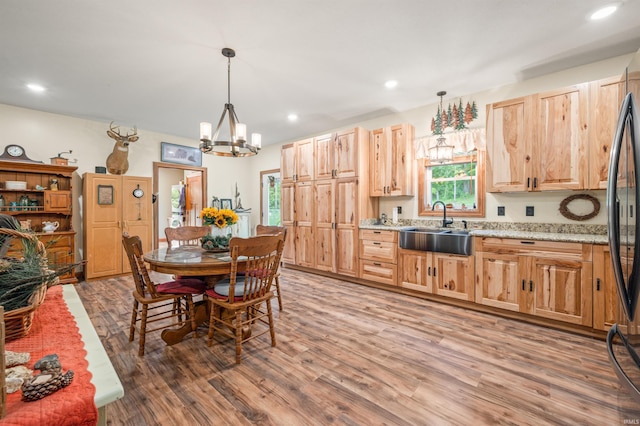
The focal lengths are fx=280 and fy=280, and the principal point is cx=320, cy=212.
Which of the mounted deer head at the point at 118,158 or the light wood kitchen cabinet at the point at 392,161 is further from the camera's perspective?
the mounted deer head at the point at 118,158

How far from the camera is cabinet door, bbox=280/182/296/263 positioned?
511 centimetres

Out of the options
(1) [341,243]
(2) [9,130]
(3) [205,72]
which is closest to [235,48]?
(3) [205,72]

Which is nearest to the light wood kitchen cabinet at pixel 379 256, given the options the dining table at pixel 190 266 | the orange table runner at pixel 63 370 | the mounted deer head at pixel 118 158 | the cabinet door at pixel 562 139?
the cabinet door at pixel 562 139

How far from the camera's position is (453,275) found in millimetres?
3297

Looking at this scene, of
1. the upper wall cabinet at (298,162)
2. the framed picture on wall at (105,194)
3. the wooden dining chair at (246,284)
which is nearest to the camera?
the wooden dining chair at (246,284)

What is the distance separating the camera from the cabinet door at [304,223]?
482 centimetres

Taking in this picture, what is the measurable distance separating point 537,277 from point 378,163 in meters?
2.42

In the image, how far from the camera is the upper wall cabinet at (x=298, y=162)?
485 cm

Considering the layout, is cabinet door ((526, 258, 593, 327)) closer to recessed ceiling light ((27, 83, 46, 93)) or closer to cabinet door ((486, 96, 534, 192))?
cabinet door ((486, 96, 534, 192))

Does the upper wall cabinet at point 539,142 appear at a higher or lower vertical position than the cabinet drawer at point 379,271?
higher

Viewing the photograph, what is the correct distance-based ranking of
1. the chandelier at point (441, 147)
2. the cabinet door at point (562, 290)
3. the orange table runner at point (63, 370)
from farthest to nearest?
the chandelier at point (441, 147), the cabinet door at point (562, 290), the orange table runner at point (63, 370)

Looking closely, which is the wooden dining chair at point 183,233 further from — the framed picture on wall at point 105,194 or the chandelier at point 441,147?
the chandelier at point 441,147

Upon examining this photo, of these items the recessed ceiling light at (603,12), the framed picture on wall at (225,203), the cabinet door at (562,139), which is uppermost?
the recessed ceiling light at (603,12)

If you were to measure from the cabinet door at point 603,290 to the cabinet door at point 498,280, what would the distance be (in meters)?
0.55
